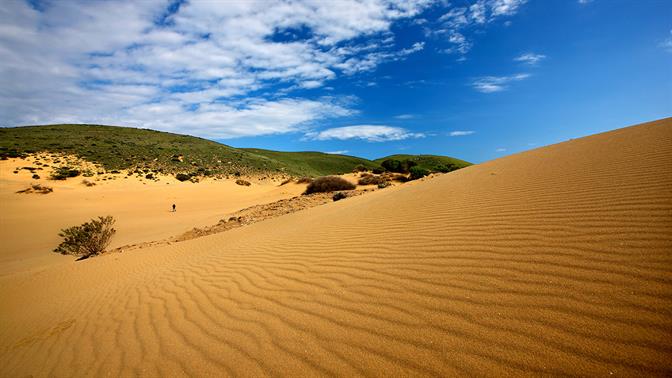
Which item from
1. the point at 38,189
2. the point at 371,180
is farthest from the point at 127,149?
the point at 371,180

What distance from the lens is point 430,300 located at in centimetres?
270

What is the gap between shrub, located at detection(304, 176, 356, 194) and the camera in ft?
63.5

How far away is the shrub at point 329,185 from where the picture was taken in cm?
1936

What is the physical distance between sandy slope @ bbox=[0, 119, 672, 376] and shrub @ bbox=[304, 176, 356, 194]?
43.4 ft

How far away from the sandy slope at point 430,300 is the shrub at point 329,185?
1321cm

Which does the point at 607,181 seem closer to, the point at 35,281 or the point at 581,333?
the point at 581,333

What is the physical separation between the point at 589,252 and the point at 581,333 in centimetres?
110

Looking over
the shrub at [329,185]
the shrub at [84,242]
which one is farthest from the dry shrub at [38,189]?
the shrub at [329,185]

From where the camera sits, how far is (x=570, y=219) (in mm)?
3498

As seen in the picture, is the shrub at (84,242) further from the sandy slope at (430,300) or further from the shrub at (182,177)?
the shrub at (182,177)

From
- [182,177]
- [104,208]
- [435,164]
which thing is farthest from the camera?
[435,164]

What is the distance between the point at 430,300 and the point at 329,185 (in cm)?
1695

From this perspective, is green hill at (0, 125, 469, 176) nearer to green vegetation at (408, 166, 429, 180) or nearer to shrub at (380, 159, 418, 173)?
shrub at (380, 159, 418, 173)

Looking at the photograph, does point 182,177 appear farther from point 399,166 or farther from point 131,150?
point 399,166
